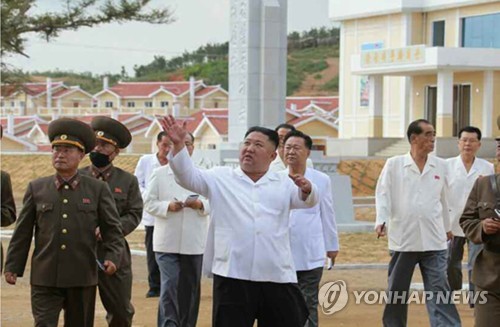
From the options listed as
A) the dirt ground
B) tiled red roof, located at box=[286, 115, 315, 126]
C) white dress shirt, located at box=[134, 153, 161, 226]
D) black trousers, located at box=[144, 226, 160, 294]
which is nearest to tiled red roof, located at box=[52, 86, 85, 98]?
tiled red roof, located at box=[286, 115, 315, 126]

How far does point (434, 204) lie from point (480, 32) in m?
39.4

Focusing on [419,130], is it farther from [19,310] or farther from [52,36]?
[52,36]

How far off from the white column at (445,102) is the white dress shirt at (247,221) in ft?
130

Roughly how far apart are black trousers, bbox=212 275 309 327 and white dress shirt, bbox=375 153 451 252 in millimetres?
2956

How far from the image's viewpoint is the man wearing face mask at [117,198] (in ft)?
27.2

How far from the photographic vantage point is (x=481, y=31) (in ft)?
157

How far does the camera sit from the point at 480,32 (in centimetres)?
4794

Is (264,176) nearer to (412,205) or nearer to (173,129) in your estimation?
(173,129)

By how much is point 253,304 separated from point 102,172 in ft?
6.99

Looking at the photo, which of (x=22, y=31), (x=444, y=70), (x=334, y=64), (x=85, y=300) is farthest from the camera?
(x=334, y=64)

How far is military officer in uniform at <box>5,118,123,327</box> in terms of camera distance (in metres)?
7.41

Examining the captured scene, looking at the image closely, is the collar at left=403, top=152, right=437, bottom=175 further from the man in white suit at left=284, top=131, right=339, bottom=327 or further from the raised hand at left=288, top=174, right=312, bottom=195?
the raised hand at left=288, top=174, right=312, bottom=195

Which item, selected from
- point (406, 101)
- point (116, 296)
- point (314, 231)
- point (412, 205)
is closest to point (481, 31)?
point (406, 101)

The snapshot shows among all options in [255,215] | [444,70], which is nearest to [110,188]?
[255,215]
